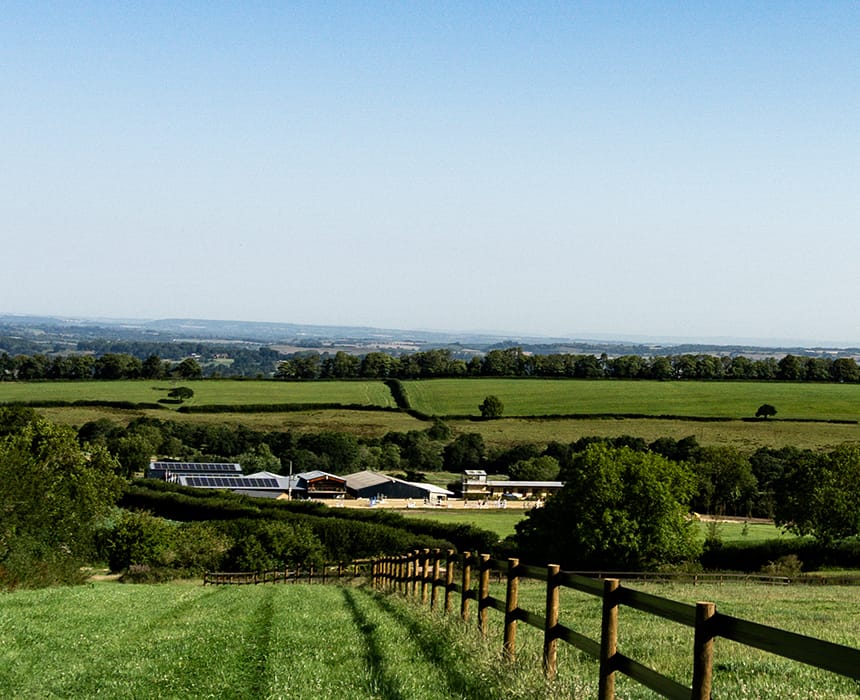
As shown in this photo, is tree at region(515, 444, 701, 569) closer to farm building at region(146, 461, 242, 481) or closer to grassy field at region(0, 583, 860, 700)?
grassy field at region(0, 583, 860, 700)

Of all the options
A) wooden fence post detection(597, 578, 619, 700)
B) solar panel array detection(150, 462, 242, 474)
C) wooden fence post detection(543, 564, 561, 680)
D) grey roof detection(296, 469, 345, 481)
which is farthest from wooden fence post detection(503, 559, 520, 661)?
solar panel array detection(150, 462, 242, 474)

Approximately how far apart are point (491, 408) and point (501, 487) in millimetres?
34127

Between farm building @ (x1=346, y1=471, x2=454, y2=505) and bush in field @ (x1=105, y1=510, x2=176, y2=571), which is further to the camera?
farm building @ (x1=346, y1=471, x2=454, y2=505)

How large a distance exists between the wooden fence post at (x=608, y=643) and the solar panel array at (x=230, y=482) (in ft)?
320

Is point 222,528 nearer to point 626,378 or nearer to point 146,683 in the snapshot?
point 146,683

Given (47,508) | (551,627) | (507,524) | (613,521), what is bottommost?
(507,524)

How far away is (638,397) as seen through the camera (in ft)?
511

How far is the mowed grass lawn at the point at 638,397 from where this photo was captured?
467 ft

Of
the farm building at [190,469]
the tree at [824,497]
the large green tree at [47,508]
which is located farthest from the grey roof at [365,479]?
the tree at [824,497]

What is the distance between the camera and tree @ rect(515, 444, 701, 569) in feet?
202

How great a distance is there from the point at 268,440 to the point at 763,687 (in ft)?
407

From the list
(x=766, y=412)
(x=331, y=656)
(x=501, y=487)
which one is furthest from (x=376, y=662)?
(x=766, y=412)

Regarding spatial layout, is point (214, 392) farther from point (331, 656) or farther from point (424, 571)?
point (331, 656)

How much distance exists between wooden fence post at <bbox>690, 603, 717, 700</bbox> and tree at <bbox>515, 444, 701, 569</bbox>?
55.1m
